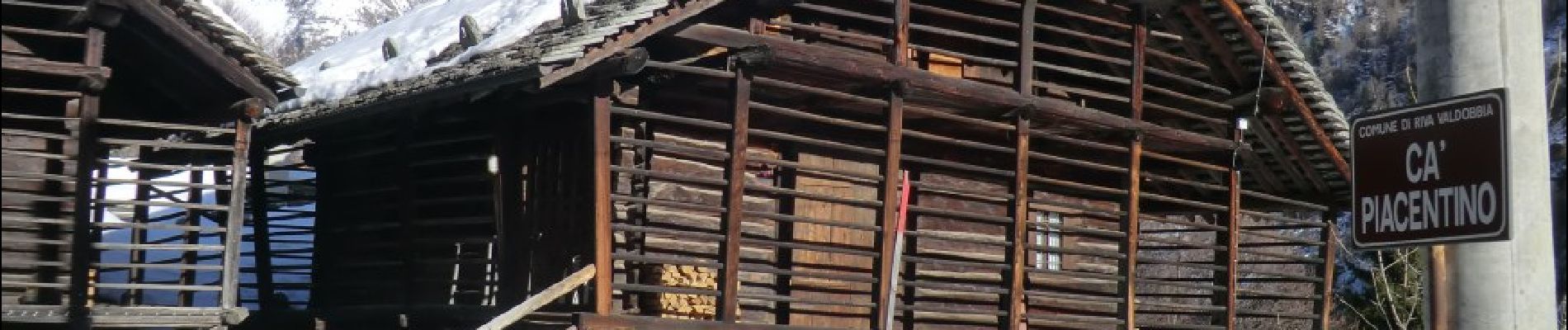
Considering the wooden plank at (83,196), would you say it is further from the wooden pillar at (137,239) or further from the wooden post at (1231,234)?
the wooden post at (1231,234)

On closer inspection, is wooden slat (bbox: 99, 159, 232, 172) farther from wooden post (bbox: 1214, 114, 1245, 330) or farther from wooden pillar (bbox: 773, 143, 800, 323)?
wooden post (bbox: 1214, 114, 1245, 330)

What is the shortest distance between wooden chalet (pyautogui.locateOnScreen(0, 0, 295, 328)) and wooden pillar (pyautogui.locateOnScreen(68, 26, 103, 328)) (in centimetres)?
1

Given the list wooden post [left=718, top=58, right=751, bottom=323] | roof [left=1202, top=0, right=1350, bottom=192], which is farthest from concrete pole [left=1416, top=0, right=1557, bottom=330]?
roof [left=1202, top=0, right=1350, bottom=192]

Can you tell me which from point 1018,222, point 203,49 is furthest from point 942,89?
point 203,49

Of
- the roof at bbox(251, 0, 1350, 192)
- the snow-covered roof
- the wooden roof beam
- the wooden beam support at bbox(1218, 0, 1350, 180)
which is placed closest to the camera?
the roof at bbox(251, 0, 1350, 192)

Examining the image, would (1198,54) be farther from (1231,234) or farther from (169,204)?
(169,204)

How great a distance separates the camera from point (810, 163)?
17.0 m

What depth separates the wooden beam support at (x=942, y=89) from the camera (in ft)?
50.3

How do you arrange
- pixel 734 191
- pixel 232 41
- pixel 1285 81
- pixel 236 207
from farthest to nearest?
pixel 1285 81
pixel 236 207
pixel 232 41
pixel 734 191

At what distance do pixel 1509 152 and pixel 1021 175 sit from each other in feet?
32.8

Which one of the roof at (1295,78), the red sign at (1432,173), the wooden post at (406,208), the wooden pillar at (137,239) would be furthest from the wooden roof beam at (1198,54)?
the red sign at (1432,173)

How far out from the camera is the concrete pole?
23.9ft

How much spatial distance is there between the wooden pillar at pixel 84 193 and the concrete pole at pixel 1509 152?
459 inches

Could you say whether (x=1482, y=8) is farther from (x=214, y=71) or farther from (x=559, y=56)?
(x=214, y=71)
